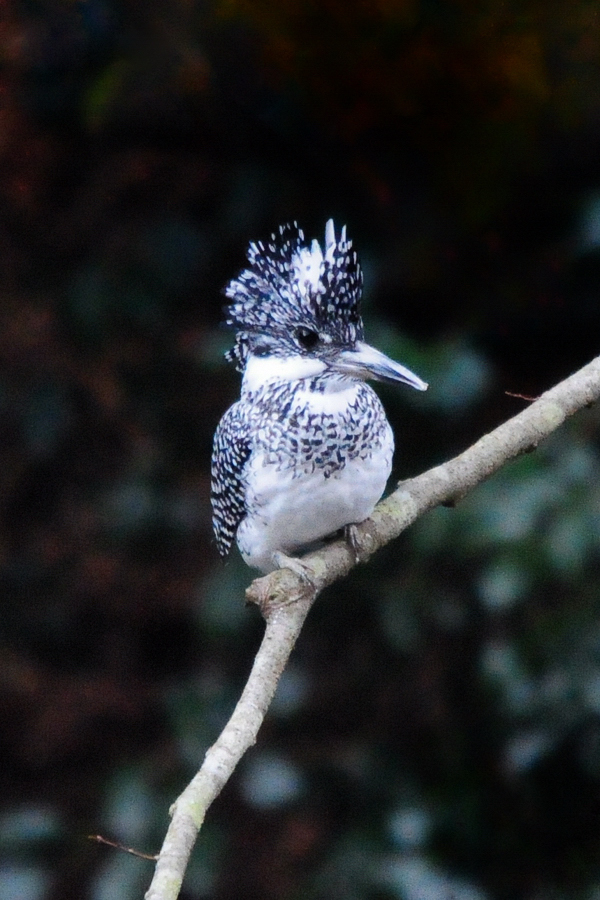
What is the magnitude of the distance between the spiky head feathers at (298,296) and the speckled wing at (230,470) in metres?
0.13

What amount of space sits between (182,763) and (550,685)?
73 cm

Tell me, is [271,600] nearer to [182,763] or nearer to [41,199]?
[182,763]

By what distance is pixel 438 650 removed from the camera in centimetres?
276

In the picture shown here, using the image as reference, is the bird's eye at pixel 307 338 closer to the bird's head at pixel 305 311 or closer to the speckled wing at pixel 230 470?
the bird's head at pixel 305 311

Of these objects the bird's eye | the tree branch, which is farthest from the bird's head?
the tree branch

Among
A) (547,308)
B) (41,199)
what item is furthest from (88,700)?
(547,308)

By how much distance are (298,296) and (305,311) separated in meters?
0.03

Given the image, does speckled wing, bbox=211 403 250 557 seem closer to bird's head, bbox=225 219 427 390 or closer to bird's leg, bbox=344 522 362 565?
bird's head, bbox=225 219 427 390

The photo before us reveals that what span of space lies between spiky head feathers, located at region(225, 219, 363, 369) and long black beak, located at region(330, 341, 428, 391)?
0.03m

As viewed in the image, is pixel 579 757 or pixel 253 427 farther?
pixel 579 757

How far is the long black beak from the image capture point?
1.75m

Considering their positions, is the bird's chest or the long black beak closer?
the long black beak

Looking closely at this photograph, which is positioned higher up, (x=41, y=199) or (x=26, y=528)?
(x=41, y=199)

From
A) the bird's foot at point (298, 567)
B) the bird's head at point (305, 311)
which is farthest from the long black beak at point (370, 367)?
the bird's foot at point (298, 567)
